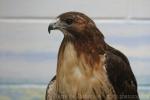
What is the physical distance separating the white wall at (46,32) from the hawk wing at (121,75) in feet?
0.07

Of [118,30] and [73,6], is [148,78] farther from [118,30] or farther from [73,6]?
[73,6]

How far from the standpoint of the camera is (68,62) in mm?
936

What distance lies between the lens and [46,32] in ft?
3.15

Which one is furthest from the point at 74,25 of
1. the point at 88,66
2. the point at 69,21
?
the point at 88,66

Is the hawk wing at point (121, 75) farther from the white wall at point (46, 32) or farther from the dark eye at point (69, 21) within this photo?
the dark eye at point (69, 21)

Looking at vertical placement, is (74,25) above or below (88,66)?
above

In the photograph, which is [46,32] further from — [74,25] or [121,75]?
[121,75]

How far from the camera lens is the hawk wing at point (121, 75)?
3.04 ft

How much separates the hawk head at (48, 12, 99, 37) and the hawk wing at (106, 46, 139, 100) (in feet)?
0.31

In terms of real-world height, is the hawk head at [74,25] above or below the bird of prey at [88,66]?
above

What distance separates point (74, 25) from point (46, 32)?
0.10 m

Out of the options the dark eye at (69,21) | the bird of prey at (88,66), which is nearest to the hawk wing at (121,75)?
the bird of prey at (88,66)

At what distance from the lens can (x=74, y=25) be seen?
3.02 ft

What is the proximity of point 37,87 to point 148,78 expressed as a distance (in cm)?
37
